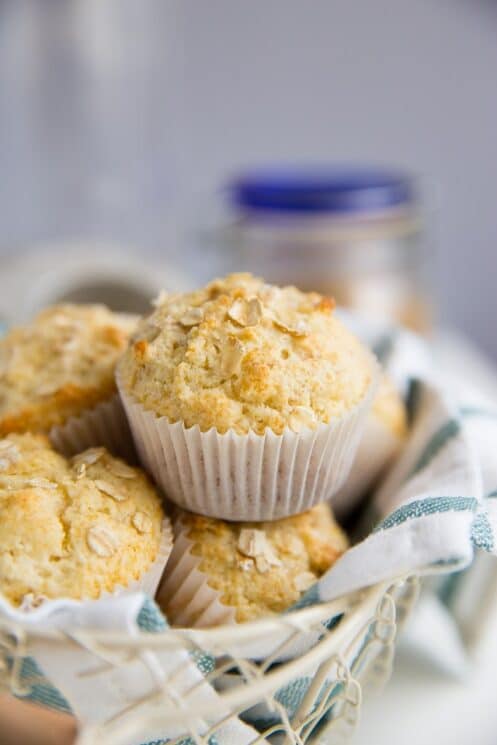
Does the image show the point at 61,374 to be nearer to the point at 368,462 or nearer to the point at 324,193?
the point at 368,462

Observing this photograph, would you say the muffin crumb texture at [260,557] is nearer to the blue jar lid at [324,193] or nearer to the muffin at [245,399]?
the muffin at [245,399]

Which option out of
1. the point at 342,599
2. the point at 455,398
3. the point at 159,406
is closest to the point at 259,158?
the point at 455,398

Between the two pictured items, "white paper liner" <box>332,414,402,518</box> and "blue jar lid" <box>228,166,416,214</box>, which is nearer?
"white paper liner" <box>332,414,402,518</box>

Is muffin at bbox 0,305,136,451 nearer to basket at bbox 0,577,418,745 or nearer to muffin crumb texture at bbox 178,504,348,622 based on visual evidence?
muffin crumb texture at bbox 178,504,348,622

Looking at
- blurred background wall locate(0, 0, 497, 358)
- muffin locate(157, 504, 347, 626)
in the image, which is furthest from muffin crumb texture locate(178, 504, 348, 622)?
blurred background wall locate(0, 0, 497, 358)

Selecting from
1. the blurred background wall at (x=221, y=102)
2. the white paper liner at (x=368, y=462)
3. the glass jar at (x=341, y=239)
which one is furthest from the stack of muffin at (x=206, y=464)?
the blurred background wall at (x=221, y=102)

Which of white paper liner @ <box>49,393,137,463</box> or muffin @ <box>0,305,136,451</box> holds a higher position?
muffin @ <box>0,305,136,451</box>

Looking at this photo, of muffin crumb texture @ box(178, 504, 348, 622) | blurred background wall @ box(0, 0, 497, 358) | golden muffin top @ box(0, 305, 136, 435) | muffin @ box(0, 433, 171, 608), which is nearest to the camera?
muffin @ box(0, 433, 171, 608)
